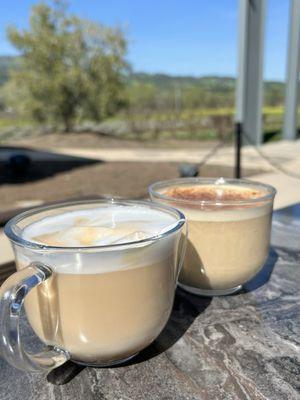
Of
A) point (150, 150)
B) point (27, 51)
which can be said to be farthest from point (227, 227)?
point (27, 51)

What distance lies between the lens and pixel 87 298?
0.57m

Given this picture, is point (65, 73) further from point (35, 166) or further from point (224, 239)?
point (224, 239)

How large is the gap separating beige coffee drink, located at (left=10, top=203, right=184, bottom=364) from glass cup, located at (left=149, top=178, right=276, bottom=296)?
5.8 inches

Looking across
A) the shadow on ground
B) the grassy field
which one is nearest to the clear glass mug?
the shadow on ground

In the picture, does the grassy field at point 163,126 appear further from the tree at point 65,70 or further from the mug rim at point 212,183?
the mug rim at point 212,183

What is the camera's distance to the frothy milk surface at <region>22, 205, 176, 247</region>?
63 cm

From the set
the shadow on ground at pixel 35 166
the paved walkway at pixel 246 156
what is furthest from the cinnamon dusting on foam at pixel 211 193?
the shadow on ground at pixel 35 166

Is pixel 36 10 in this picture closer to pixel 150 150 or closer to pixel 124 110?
pixel 124 110

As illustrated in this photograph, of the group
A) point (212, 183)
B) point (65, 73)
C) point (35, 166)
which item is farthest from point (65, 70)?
point (212, 183)

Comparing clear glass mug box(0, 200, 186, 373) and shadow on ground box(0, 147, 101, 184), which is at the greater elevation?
clear glass mug box(0, 200, 186, 373)

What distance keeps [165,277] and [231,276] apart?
245mm

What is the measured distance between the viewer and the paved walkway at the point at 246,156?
246 inches

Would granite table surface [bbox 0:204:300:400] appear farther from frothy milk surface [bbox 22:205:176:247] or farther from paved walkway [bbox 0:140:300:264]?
paved walkway [bbox 0:140:300:264]

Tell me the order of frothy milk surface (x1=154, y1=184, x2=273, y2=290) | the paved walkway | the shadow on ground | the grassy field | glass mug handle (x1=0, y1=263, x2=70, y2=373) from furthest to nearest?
the grassy field → the shadow on ground → the paved walkway → frothy milk surface (x1=154, y1=184, x2=273, y2=290) → glass mug handle (x1=0, y1=263, x2=70, y2=373)
